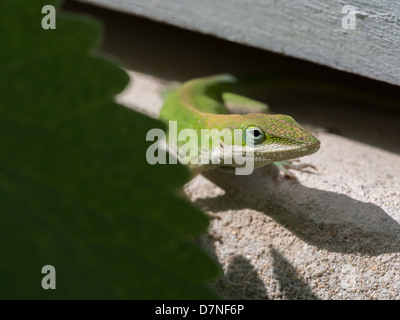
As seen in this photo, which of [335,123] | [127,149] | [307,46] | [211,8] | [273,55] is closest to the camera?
[127,149]

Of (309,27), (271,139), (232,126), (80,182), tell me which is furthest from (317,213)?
(80,182)

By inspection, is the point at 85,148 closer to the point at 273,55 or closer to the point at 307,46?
the point at 307,46

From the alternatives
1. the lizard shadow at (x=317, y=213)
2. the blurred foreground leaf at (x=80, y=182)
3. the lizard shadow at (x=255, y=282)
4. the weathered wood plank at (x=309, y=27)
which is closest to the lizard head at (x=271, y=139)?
the lizard shadow at (x=317, y=213)

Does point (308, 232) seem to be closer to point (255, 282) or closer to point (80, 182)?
point (255, 282)

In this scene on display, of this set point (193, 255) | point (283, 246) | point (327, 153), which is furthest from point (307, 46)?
point (193, 255)

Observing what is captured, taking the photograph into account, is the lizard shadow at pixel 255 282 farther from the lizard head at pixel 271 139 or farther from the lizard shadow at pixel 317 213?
the lizard head at pixel 271 139
